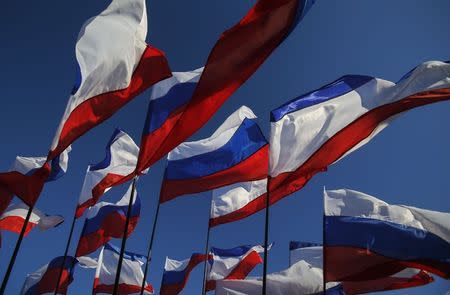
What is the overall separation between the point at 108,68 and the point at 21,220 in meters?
10.7

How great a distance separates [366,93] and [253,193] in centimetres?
601

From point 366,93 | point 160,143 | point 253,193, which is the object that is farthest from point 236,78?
point 253,193

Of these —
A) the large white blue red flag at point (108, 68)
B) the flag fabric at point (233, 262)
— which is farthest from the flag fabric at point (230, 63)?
the flag fabric at point (233, 262)

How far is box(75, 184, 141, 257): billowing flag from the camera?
658 inches

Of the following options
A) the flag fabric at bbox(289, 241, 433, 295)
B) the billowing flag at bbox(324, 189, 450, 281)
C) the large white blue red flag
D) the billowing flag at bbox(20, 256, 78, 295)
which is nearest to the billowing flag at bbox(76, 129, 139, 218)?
the billowing flag at bbox(20, 256, 78, 295)

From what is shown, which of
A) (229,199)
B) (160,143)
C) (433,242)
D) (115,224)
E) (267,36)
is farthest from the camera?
(115,224)

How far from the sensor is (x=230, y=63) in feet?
31.0

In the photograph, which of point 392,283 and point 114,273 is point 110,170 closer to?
point 114,273

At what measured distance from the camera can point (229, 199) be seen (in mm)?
15773

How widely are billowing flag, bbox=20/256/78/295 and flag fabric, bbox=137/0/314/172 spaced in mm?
11562

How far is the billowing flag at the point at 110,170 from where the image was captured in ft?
49.8

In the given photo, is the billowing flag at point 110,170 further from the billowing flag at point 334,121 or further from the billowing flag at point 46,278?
the billowing flag at point 334,121

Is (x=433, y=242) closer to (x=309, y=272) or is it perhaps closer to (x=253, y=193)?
(x=309, y=272)

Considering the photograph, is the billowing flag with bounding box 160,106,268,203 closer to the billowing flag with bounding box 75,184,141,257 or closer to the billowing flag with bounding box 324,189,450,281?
the billowing flag with bounding box 324,189,450,281
